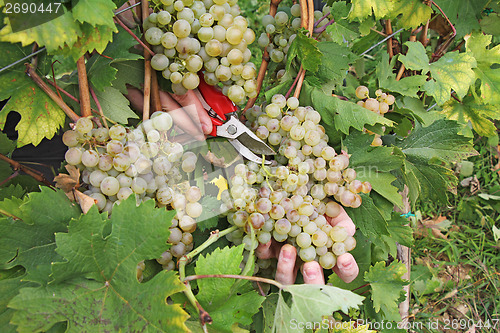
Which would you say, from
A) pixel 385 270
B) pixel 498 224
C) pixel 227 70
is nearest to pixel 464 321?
pixel 498 224

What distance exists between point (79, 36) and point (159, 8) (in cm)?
20

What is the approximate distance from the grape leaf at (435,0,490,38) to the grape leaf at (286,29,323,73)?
0.57 meters

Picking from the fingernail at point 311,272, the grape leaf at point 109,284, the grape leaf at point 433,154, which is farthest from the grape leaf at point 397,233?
the grape leaf at point 109,284

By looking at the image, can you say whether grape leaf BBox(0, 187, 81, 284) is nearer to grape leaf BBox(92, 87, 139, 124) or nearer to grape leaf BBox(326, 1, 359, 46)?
grape leaf BBox(92, 87, 139, 124)

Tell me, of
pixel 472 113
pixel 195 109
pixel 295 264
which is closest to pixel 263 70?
pixel 195 109

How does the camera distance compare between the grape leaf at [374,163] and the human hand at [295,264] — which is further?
the grape leaf at [374,163]

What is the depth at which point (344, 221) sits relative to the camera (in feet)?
2.54

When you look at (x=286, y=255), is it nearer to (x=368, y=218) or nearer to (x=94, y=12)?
(x=368, y=218)

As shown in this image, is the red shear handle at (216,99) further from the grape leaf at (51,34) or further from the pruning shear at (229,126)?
the grape leaf at (51,34)

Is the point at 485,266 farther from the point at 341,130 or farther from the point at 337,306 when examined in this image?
the point at 337,306

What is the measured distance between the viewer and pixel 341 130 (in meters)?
0.84

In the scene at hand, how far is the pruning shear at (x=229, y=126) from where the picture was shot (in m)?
0.78

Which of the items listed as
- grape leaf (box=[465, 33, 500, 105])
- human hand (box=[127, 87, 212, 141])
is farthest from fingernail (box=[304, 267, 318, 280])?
grape leaf (box=[465, 33, 500, 105])

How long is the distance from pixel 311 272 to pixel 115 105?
0.51 m
